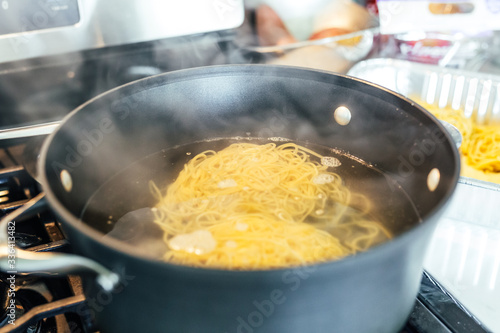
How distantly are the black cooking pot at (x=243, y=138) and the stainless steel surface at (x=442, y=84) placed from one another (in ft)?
2.09

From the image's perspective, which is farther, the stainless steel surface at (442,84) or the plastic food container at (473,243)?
the stainless steel surface at (442,84)

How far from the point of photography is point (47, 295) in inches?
32.7

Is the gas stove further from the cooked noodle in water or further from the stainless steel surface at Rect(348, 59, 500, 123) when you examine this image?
the stainless steel surface at Rect(348, 59, 500, 123)

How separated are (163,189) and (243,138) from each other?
29 centimetres

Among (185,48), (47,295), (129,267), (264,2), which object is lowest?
(47,295)

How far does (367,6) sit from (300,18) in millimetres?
420

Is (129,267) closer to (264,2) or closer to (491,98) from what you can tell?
(264,2)

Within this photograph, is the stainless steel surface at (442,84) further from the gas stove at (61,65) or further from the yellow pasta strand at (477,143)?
the gas stove at (61,65)

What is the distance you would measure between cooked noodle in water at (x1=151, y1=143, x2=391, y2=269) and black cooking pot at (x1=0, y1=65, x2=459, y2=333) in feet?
0.17

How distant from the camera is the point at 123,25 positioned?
1.28 metres

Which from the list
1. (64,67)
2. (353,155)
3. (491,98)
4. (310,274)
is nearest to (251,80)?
(353,155)

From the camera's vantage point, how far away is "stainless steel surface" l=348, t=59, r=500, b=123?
165 centimetres

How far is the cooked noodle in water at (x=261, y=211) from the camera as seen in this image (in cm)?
80

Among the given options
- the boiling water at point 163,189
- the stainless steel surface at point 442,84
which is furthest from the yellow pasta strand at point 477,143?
the boiling water at point 163,189
